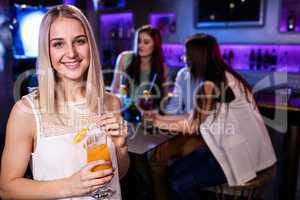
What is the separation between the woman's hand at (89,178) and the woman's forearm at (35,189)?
46 mm

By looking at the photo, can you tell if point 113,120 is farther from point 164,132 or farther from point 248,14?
point 248,14

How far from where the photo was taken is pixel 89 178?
3.28 feet

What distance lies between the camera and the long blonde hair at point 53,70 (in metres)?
1.23

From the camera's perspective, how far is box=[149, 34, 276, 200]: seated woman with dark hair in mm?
2084

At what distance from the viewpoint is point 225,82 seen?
2131 millimetres

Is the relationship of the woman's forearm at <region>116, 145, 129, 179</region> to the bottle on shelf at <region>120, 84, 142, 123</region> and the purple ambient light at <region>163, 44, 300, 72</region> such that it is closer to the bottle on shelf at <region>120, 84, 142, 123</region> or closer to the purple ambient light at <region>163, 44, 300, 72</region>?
the bottle on shelf at <region>120, 84, 142, 123</region>

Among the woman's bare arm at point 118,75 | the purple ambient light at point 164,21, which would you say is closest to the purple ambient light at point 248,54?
the purple ambient light at point 164,21

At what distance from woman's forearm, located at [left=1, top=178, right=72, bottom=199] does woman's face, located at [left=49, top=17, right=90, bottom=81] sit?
1.44 ft

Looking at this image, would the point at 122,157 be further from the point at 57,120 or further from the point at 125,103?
the point at 125,103

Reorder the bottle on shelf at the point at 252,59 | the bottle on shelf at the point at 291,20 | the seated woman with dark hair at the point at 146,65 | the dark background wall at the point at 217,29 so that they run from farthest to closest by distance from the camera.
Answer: the bottle on shelf at the point at 252,59, the dark background wall at the point at 217,29, the bottle on shelf at the point at 291,20, the seated woman with dark hair at the point at 146,65

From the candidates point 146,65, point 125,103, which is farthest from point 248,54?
point 125,103

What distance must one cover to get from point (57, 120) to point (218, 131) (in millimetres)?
1199

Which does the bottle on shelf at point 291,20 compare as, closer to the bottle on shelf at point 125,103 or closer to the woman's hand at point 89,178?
the bottle on shelf at point 125,103

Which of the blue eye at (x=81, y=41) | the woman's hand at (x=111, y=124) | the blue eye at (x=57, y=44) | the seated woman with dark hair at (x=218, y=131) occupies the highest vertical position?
the blue eye at (x=81, y=41)
